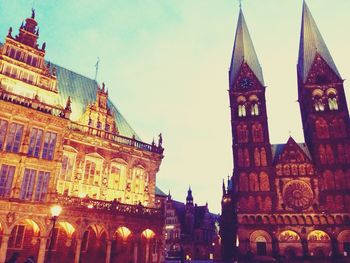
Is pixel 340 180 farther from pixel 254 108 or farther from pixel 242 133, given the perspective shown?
pixel 254 108

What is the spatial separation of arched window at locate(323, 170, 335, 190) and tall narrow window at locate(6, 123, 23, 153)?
152ft

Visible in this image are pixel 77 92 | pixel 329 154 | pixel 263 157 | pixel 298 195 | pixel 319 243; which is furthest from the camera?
pixel 263 157

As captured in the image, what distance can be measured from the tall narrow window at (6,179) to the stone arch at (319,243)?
43.7m

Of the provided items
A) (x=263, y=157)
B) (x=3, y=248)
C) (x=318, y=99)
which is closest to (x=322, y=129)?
(x=318, y=99)

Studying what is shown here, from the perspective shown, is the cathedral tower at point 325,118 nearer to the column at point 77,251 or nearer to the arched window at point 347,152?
the arched window at point 347,152

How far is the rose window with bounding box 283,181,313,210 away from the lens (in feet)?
165

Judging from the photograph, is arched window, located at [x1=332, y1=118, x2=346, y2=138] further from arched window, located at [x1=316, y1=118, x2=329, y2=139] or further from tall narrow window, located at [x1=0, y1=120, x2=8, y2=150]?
tall narrow window, located at [x1=0, y1=120, x2=8, y2=150]

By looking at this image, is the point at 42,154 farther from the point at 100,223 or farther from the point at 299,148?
the point at 299,148

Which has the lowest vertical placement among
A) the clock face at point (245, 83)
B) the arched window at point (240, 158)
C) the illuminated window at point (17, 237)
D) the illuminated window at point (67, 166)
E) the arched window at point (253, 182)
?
the illuminated window at point (17, 237)

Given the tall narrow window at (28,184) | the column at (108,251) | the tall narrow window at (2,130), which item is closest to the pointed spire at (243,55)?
the column at (108,251)

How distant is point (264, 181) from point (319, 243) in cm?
1242

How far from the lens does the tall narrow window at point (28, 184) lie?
2323cm

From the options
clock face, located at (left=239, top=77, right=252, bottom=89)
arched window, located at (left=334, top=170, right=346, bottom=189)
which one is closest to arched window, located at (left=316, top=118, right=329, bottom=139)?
arched window, located at (left=334, top=170, right=346, bottom=189)

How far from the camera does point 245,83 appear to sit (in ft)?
199
